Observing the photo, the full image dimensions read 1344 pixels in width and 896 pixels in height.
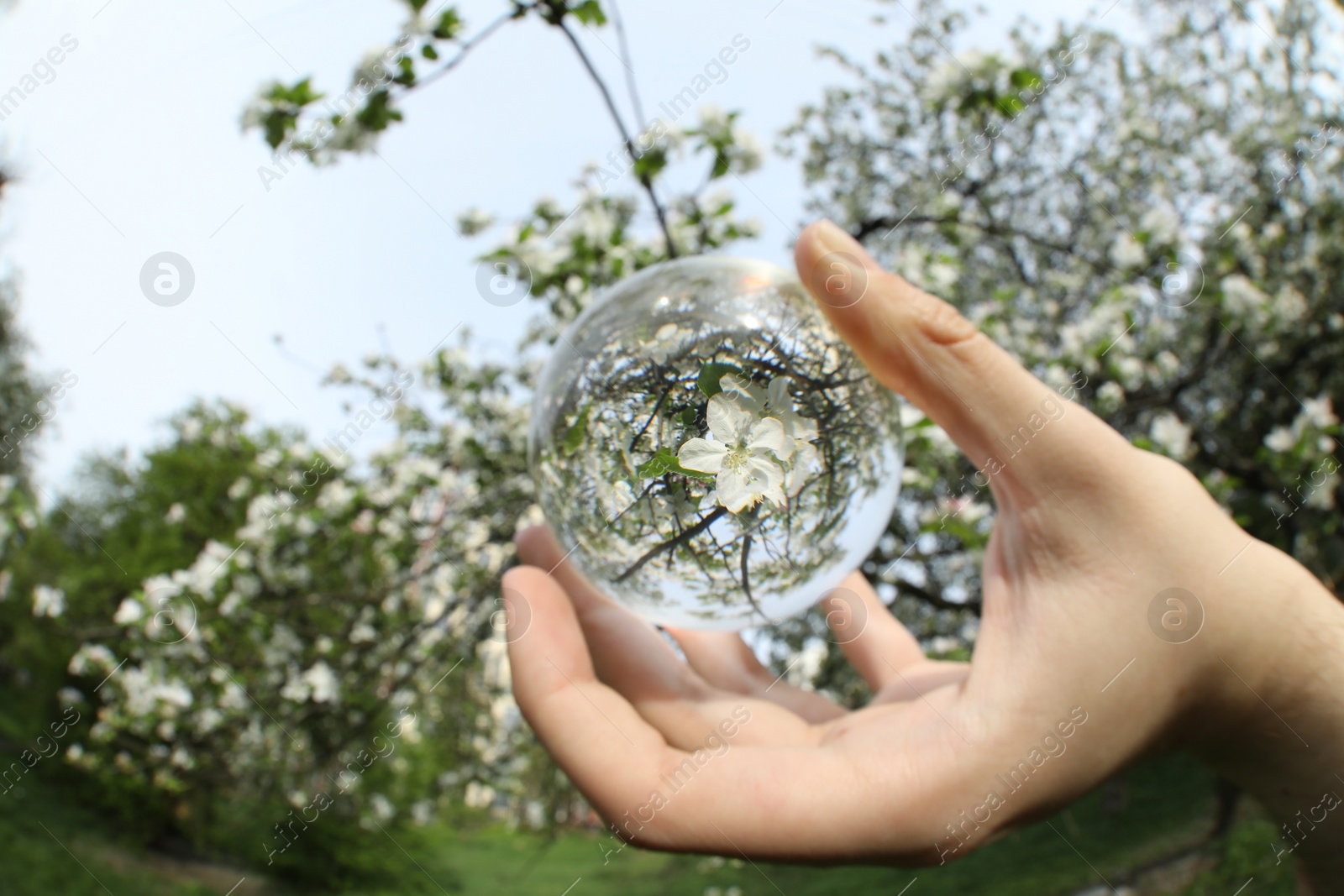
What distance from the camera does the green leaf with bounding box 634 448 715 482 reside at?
4.34 ft

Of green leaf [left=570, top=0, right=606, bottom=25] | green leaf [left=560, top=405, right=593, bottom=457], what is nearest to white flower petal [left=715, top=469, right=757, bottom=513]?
green leaf [left=560, top=405, right=593, bottom=457]

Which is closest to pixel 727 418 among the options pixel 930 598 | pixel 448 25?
pixel 448 25

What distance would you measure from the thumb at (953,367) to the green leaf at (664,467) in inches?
19.6

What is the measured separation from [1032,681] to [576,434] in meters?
1.01

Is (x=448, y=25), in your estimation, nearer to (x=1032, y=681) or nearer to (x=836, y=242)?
(x=836, y=242)

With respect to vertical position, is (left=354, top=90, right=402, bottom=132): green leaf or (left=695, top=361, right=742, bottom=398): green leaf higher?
(left=354, top=90, right=402, bottom=132): green leaf

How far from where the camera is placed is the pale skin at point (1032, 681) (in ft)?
4.83

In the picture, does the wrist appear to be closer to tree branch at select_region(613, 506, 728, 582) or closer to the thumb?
the thumb

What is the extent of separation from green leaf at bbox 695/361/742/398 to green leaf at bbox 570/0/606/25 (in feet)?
5.61

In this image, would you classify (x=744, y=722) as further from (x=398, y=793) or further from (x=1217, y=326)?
(x=398, y=793)

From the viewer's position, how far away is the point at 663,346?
1.42 m

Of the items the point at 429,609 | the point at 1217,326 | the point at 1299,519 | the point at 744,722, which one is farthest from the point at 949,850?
the point at 1217,326

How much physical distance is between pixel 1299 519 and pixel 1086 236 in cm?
436

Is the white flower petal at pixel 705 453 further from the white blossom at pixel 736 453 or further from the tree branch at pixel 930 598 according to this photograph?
the tree branch at pixel 930 598
